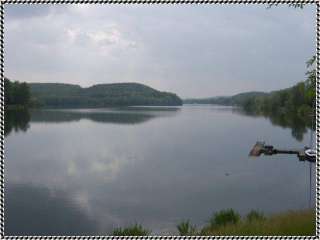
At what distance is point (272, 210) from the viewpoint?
2586 cm

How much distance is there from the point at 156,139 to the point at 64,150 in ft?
63.3

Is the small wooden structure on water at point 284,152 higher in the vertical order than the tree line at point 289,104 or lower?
lower

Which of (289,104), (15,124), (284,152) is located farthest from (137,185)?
(289,104)

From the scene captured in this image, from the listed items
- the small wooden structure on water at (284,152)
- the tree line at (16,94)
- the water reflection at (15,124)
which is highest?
the tree line at (16,94)

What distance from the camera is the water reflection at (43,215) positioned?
21.8 m

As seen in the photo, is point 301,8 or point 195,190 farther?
point 195,190

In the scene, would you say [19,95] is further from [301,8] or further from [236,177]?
[301,8]

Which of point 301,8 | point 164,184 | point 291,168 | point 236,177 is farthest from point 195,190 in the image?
point 301,8

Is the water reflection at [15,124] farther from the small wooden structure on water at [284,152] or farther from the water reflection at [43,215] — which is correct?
the small wooden structure on water at [284,152]

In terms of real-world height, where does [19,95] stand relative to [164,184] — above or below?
above

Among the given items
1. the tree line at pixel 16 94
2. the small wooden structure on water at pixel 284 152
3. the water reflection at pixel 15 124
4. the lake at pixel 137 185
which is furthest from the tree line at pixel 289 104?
the tree line at pixel 16 94

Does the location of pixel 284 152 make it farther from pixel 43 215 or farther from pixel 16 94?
pixel 16 94

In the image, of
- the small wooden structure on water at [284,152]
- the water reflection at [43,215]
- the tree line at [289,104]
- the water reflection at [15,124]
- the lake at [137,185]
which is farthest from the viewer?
the tree line at [289,104]

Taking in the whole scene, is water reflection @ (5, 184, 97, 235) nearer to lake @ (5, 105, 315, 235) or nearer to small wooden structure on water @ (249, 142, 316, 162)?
lake @ (5, 105, 315, 235)
